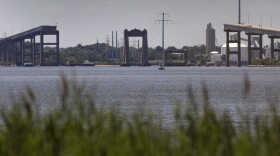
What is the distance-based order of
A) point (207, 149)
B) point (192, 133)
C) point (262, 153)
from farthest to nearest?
1. point (192, 133)
2. point (207, 149)
3. point (262, 153)

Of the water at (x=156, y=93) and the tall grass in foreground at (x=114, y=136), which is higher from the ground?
the tall grass in foreground at (x=114, y=136)

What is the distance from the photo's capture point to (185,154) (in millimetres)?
9586

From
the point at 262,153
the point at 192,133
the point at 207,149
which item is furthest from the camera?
the point at 192,133

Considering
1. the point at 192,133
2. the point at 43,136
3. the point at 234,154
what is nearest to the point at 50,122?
the point at 43,136

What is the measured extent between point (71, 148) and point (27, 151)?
56cm

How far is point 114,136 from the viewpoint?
33.9 feet

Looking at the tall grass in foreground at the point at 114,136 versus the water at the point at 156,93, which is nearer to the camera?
the tall grass in foreground at the point at 114,136

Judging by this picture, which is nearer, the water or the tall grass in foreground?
the tall grass in foreground

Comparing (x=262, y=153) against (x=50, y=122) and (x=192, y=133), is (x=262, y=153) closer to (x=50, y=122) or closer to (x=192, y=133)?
(x=192, y=133)

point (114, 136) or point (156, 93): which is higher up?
point (114, 136)

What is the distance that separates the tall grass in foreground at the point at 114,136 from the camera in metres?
9.47

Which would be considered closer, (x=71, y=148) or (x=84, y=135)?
(x=71, y=148)

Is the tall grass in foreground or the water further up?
the tall grass in foreground

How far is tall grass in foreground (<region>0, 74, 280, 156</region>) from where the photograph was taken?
9469mm
